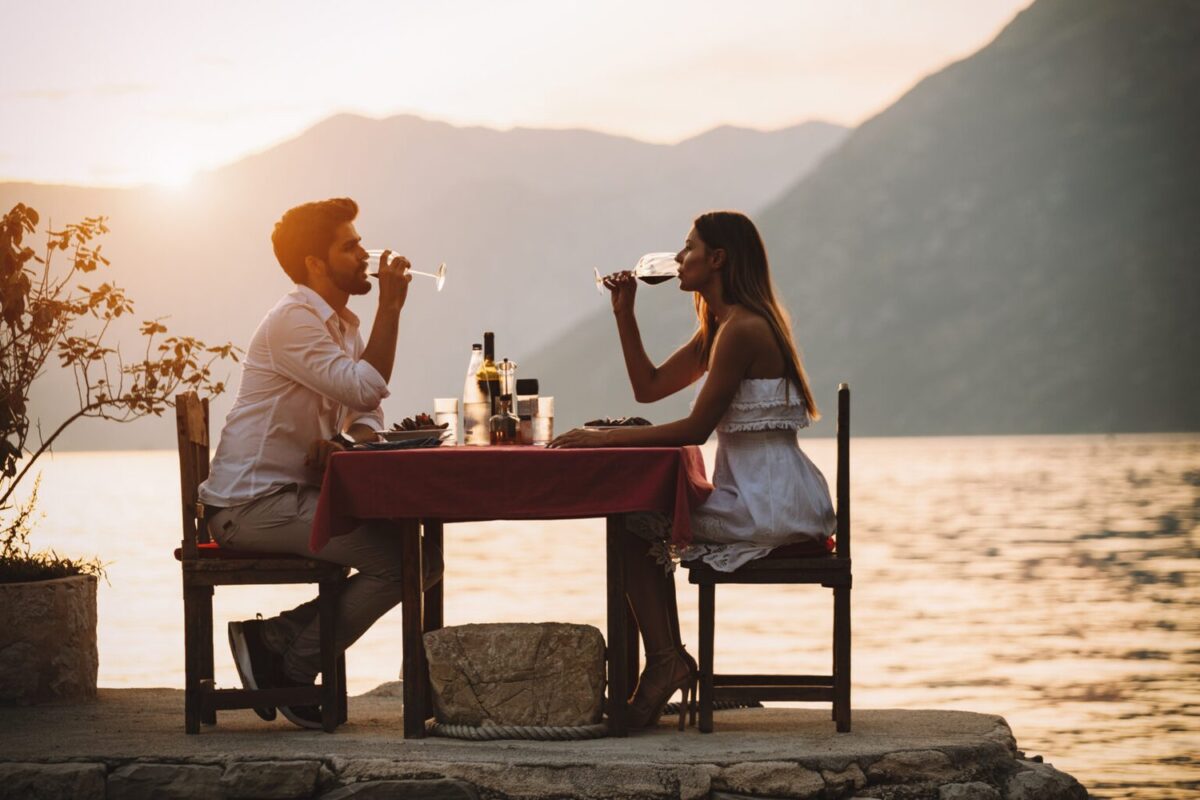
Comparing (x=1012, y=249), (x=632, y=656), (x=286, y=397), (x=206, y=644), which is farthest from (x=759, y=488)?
(x=1012, y=249)

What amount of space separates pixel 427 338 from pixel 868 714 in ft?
560

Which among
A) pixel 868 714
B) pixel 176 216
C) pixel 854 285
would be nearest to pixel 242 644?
pixel 868 714

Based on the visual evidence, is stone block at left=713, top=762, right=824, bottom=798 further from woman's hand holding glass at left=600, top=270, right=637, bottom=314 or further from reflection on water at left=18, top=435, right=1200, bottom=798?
reflection on water at left=18, top=435, right=1200, bottom=798

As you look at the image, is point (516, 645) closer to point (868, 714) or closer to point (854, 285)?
point (868, 714)

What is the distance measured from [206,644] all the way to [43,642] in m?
0.90

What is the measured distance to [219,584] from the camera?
416 cm

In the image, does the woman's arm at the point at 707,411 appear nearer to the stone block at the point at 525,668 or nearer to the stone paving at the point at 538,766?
the stone block at the point at 525,668

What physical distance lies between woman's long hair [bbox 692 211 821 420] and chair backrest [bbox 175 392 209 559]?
1.40 meters

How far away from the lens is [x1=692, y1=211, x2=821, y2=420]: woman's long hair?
4297mm

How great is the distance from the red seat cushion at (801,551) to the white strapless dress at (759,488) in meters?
0.02

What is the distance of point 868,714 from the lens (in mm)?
4680

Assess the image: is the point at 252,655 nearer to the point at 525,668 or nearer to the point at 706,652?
the point at 525,668

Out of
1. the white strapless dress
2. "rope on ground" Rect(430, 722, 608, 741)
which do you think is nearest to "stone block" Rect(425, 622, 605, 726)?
"rope on ground" Rect(430, 722, 608, 741)

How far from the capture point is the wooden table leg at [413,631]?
417 centimetres
